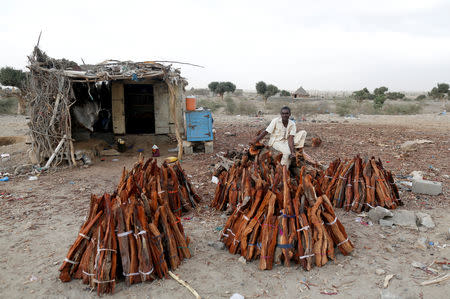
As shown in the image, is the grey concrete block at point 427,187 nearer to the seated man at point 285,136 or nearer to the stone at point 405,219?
the stone at point 405,219

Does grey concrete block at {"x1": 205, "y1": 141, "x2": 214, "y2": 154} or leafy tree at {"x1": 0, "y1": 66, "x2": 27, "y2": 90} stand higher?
leafy tree at {"x1": 0, "y1": 66, "x2": 27, "y2": 90}

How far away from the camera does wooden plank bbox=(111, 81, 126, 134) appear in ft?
32.1

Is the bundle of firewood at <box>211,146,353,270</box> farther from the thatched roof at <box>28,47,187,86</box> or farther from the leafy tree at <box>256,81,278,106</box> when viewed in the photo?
the leafy tree at <box>256,81,278,106</box>

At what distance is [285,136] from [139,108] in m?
7.33

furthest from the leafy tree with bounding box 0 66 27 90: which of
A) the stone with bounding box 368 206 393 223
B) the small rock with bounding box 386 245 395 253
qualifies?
the small rock with bounding box 386 245 395 253

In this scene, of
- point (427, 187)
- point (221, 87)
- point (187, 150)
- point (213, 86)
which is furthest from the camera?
point (213, 86)

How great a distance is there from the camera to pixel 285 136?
593 centimetres

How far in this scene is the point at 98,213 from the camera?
2.94 metres

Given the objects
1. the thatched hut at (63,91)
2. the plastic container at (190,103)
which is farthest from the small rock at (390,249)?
the plastic container at (190,103)

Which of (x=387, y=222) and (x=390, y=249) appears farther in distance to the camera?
(x=387, y=222)

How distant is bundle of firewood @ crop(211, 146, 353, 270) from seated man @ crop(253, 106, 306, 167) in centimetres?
209

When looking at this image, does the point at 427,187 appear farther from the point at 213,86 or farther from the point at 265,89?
the point at 213,86

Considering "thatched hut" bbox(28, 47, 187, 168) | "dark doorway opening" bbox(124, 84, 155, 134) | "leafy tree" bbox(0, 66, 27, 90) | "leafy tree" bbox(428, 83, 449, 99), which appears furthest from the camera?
"leafy tree" bbox(428, 83, 449, 99)

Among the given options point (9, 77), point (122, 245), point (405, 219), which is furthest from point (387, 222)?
point (9, 77)
